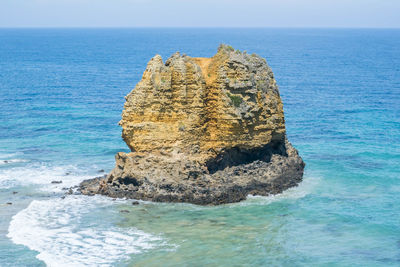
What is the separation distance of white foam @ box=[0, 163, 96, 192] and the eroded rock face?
15.1 ft

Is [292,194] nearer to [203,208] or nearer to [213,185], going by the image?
[213,185]

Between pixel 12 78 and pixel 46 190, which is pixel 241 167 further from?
pixel 12 78

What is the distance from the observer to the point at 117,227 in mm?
34156

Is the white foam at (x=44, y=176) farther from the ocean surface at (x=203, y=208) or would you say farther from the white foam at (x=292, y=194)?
the white foam at (x=292, y=194)

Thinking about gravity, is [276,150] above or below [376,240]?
above

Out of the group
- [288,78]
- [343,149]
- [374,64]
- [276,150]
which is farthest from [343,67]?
[276,150]

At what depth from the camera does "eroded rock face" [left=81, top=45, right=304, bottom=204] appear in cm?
3819

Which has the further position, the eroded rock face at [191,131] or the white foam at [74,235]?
the eroded rock face at [191,131]

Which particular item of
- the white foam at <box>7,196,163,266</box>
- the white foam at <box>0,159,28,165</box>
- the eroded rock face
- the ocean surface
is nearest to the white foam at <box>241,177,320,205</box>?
the ocean surface

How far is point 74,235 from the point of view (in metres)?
33.1

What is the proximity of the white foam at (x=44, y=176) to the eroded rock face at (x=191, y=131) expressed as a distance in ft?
15.1

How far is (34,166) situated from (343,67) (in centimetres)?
9487

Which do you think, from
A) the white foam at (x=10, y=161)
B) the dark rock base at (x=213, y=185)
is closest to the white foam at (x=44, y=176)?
the white foam at (x=10, y=161)

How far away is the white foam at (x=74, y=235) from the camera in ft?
99.1
